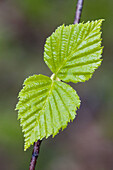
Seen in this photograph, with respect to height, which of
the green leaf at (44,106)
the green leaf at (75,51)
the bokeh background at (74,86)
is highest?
the bokeh background at (74,86)

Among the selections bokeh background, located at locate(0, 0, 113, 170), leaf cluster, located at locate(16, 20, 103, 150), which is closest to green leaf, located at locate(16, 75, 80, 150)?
leaf cluster, located at locate(16, 20, 103, 150)

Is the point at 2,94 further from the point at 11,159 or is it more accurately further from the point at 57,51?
the point at 57,51

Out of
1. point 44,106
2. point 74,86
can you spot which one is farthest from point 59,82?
point 74,86

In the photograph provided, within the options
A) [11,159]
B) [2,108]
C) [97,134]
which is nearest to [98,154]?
[97,134]

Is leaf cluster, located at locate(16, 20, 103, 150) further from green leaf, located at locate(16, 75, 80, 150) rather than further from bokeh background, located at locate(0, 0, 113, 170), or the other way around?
bokeh background, located at locate(0, 0, 113, 170)

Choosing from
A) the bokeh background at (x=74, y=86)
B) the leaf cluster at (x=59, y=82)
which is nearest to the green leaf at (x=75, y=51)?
the leaf cluster at (x=59, y=82)

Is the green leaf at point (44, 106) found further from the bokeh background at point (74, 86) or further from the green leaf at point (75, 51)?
the bokeh background at point (74, 86)
